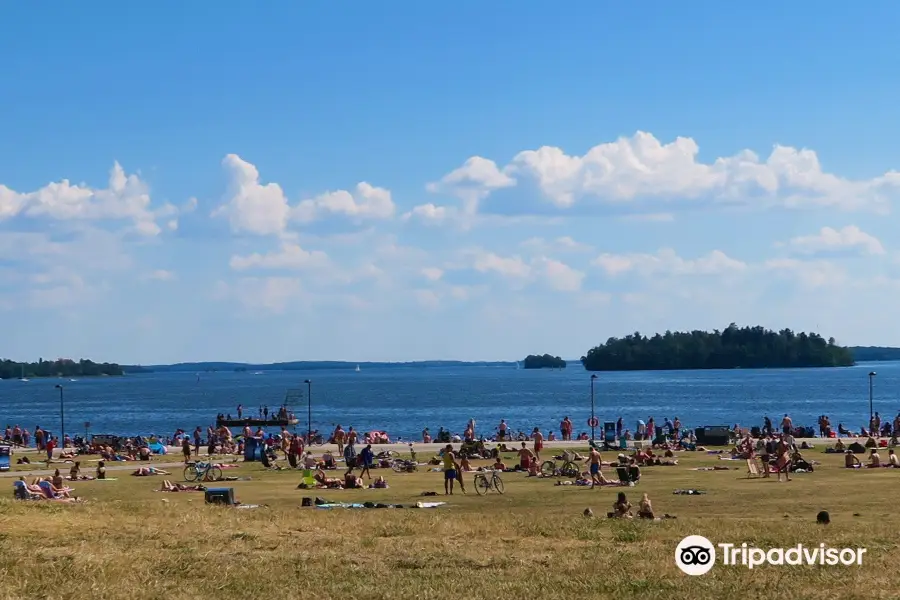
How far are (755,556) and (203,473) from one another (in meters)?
22.3

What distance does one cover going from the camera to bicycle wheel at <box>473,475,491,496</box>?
105 feet

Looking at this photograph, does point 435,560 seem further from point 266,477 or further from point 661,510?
point 266,477

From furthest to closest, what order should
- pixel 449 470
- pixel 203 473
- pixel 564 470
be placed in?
pixel 203 473 < pixel 564 470 < pixel 449 470

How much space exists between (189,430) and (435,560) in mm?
86658

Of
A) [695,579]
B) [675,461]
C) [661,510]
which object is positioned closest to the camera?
[695,579]

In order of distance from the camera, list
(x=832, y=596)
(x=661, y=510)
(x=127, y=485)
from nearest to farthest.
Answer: (x=832, y=596)
(x=661, y=510)
(x=127, y=485)

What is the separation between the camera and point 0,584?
16.0 meters

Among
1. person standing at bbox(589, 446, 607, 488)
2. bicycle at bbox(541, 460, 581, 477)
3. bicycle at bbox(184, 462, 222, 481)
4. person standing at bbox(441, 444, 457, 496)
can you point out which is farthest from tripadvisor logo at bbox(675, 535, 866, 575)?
bicycle at bbox(184, 462, 222, 481)

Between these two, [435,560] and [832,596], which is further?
[435,560]

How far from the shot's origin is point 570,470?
36438 millimetres

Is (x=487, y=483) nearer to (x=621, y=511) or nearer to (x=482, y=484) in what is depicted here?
(x=482, y=484)

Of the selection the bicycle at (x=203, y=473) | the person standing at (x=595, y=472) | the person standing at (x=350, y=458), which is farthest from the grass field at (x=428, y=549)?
the person standing at (x=350, y=458)

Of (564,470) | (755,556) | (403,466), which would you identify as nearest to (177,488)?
(403,466)

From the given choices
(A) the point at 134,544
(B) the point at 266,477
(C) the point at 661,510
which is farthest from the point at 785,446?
(A) the point at 134,544
